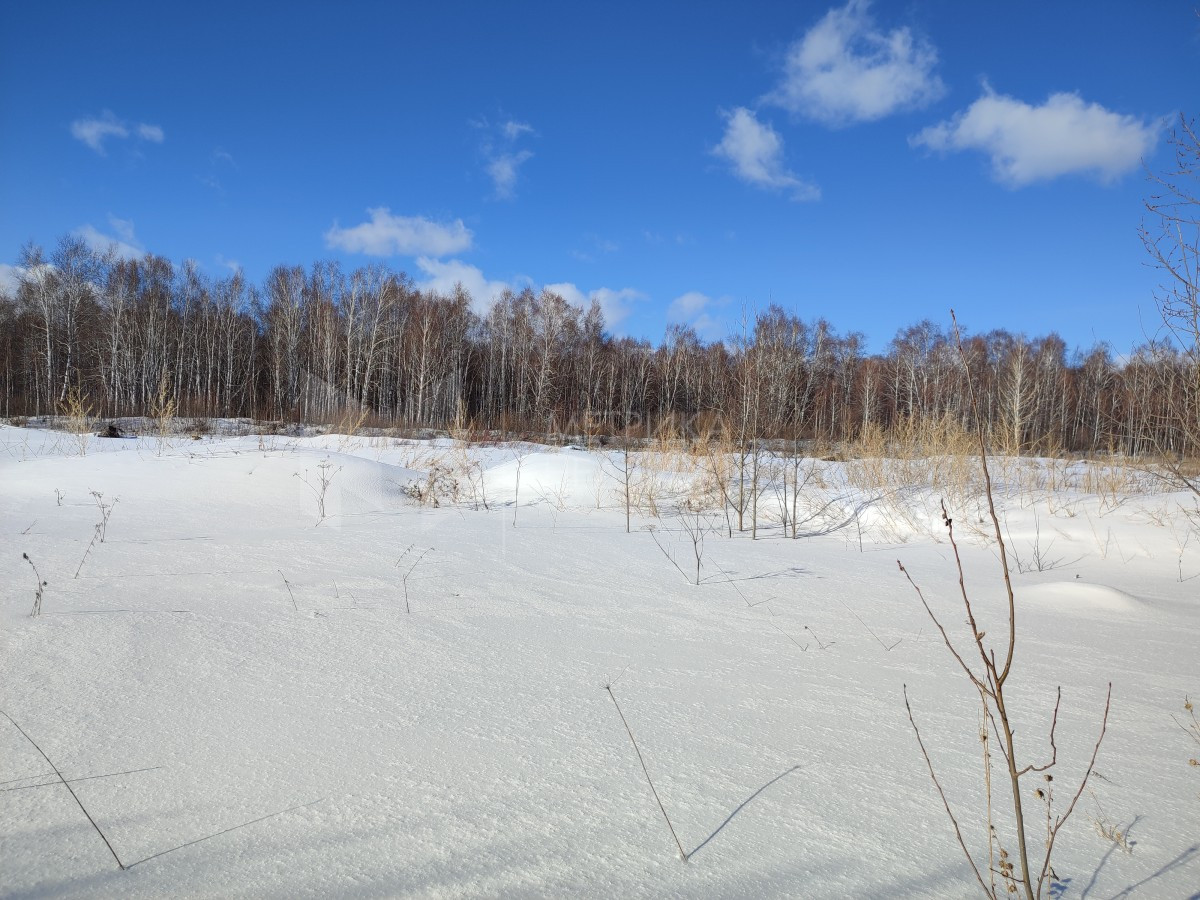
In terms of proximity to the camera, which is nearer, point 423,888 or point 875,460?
point 423,888

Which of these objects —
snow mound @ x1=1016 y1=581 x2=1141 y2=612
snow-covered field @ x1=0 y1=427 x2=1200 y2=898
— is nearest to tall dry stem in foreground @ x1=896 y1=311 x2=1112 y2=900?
snow-covered field @ x1=0 y1=427 x2=1200 y2=898

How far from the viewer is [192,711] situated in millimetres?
1708

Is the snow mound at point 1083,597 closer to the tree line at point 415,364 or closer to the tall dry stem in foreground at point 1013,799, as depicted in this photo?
the tall dry stem in foreground at point 1013,799

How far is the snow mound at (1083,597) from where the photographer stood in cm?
336

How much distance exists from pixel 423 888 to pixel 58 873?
63 centimetres

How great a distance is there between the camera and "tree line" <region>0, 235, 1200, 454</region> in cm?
2416

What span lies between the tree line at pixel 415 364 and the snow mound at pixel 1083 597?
16.2m

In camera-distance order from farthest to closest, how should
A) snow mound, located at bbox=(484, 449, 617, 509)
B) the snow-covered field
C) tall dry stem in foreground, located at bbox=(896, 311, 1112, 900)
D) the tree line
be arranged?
the tree line
snow mound, located at bbox=(484, 449, 617, 509)
the snow-covered field
tall dry stem in foreground, located at bbox=(896, 311, 1112, 900)

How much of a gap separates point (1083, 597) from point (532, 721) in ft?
11.0

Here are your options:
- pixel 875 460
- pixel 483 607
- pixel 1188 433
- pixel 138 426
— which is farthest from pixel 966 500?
pixel 138 426

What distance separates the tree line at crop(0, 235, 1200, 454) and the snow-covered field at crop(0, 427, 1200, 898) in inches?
654

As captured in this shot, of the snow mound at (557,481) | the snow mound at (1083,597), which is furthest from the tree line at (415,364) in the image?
the snow mound at (1083,597)

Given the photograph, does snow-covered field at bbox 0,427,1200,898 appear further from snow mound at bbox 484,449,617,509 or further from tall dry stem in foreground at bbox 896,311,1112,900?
snow mound at bbox 484,449,617,509

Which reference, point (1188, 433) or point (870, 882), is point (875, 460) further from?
point (870, 882)
